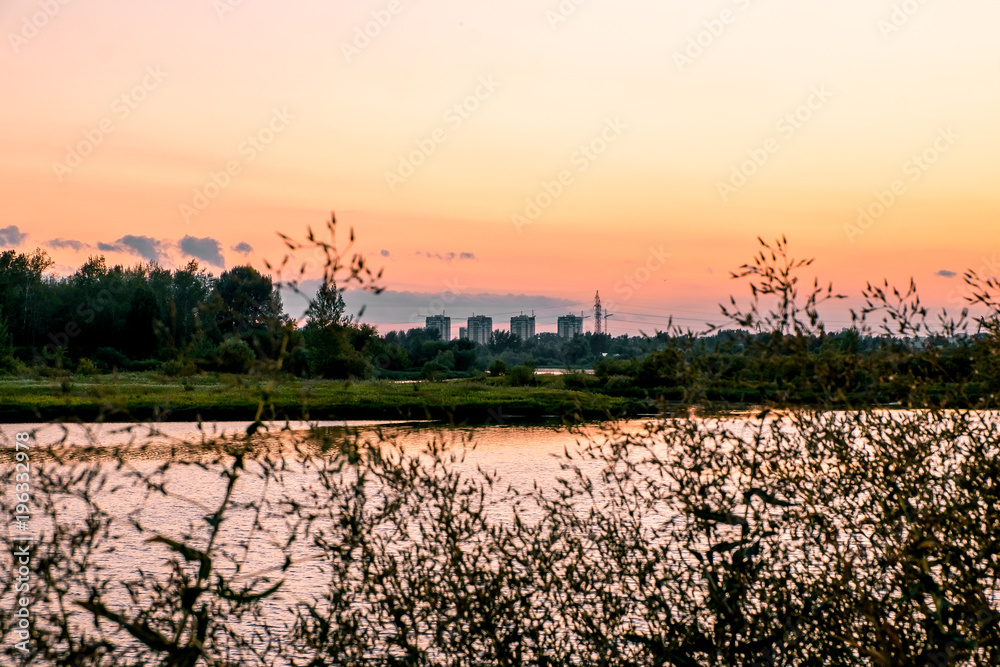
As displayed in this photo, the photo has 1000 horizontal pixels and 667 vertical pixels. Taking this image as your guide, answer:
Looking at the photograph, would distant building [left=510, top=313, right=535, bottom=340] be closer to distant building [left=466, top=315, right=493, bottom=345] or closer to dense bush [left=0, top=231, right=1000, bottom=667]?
distant building [left=466, top=315, right=493, bottom=345]

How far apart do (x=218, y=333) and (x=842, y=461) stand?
9.50ft

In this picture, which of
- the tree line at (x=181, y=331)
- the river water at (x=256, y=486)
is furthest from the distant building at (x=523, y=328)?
the river water at (x=256, y=486)

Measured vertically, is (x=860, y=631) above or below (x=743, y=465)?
below

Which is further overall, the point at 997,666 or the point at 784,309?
the point at 784,309

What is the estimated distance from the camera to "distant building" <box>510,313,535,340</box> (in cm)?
11992

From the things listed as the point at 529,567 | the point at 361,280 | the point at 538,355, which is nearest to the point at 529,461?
the point at 529,567

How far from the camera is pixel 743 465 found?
171 inches

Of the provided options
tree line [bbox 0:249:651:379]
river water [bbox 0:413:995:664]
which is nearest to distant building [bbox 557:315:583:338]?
tree line [bbox 0:249:651:379]

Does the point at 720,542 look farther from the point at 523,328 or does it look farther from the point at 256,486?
the point at 523,328

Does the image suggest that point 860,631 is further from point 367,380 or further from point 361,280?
point 361,280

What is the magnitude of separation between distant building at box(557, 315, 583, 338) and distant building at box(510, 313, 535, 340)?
8.74m

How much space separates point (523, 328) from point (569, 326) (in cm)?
1382

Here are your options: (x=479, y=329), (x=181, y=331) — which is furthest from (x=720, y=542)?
(x=479, y=329)

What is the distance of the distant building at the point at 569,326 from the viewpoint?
344 ft
